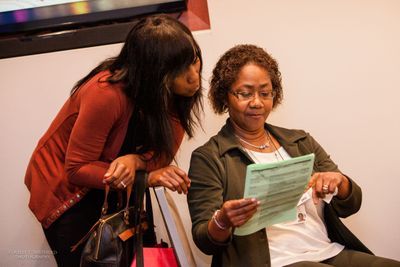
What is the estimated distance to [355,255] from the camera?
3.97ft

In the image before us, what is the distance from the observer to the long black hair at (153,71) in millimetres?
1058

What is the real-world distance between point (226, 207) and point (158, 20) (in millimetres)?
505

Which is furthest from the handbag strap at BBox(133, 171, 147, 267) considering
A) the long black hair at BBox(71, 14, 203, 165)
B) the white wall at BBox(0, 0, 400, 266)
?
the white wall at BBox(0, 0, 400, 266)

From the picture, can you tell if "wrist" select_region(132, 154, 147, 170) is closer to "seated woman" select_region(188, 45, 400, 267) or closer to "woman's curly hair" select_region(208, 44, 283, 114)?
"seated woman" select_region(188, 45, 400, 267)

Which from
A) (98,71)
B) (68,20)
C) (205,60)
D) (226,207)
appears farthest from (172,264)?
(68,20)

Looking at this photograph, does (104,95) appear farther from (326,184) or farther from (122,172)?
(326,184)

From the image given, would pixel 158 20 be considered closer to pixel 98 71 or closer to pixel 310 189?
pixel 98 71

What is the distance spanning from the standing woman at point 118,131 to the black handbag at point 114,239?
73 mm

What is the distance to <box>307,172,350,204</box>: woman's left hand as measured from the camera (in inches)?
45.3

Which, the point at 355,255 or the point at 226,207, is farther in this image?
the point at 355,255

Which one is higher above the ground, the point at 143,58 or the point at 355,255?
the point at 143,58

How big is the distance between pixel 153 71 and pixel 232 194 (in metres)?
0.41

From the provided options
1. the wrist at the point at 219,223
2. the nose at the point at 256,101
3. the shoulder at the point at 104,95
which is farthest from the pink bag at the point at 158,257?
the nose at the point at 256,101

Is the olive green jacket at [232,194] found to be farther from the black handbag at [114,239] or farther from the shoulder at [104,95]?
the shoulder at [104,95]
